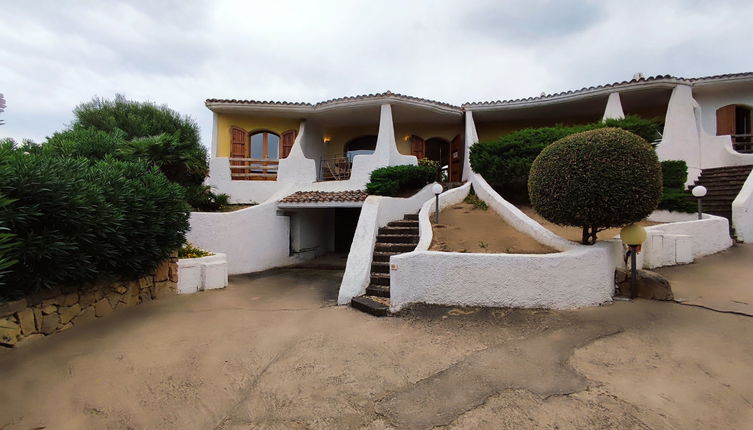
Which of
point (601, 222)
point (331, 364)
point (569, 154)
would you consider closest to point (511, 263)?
point (601, 222)

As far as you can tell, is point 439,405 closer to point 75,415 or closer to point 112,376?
point 75,415

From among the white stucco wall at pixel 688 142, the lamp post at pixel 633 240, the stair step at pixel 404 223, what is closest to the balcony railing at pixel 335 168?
the stair step at pixel 404 223

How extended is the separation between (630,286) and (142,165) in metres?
9.02

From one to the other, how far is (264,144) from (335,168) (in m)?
3.44

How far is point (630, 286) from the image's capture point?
535cm

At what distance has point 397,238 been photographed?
7836 mm

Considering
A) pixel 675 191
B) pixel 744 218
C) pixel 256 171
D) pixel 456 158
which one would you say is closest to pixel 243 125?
pixel 256 171

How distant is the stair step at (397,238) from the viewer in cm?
772

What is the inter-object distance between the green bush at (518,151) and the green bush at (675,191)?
1.11 metres

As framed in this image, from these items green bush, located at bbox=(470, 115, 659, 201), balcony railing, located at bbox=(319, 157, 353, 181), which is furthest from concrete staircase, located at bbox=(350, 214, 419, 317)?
balcony railing, located at bbox=(319, 157, 353, 181)

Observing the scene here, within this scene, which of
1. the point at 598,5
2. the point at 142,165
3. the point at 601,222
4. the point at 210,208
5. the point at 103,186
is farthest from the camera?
the point at 210,208

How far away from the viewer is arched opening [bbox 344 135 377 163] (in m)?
15.8

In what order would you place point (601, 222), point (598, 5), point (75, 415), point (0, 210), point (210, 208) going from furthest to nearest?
point (210, 208) → point (598, 5) → point (601, 222) → point (0, 210) → point (75, 415)

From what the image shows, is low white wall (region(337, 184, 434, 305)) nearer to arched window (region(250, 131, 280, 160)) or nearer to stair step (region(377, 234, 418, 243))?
stair step (region(377, 234, 418, 243))
